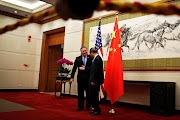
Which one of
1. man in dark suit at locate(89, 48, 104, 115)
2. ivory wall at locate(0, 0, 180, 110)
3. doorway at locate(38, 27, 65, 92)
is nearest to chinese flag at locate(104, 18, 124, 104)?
man in dark suit at locate(89, 48, 104, 115)

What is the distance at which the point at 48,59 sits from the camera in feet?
25.8

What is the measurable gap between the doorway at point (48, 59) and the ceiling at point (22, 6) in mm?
1138

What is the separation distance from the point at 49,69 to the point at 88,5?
7.83m

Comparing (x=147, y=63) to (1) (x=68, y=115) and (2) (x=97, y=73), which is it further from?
(1) (x=68, y=115)

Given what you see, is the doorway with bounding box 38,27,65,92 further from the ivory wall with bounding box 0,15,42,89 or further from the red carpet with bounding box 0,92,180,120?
the red carpet with bounding box 0,92,180,120

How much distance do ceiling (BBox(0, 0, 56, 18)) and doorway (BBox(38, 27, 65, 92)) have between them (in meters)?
1.14

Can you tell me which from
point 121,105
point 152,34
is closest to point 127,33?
point 152,34

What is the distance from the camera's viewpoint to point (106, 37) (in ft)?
17.2

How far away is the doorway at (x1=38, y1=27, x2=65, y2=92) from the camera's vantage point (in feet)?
25.0

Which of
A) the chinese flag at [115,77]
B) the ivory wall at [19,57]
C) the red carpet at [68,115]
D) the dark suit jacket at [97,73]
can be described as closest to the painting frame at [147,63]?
the chinese flag at [115,77]

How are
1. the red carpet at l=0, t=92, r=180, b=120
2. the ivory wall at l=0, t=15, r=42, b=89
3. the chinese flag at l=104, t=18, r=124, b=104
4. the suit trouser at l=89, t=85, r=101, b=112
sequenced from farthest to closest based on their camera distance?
the ivory wall at l=0, t=15, r=42, b=89, the chinese flag at l=104, t=18, r=124, b=104, the suit trouser at l=89, t=85, r=101, b=112, the red carpet at l=0, t=92, r=180, b=120

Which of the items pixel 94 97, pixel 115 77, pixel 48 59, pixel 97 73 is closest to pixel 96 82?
pixel 97 73

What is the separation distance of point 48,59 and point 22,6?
257cm

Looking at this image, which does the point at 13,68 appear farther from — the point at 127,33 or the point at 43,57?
the point at 127,33
